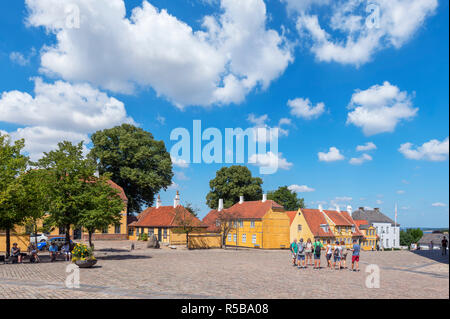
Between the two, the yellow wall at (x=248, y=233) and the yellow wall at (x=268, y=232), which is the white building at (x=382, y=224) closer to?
the yellow wall at (x=268, y=232)

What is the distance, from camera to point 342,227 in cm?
6194

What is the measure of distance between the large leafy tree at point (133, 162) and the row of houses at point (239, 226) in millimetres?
2590

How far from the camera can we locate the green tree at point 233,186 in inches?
2724

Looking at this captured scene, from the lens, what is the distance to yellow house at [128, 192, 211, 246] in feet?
146

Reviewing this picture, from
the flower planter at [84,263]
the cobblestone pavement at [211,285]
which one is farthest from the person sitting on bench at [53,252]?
the cobblestone pavement at [211,285]

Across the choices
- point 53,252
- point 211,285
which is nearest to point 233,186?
point 53,252

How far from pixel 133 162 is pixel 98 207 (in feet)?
103

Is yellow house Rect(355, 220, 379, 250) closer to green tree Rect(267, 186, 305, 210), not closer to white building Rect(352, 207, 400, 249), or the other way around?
green tree Rect(267, 186, 305, 210)

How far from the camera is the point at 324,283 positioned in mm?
16297

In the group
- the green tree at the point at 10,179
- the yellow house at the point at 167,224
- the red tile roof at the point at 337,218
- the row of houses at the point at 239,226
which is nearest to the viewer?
the green tree at the point at 10,179

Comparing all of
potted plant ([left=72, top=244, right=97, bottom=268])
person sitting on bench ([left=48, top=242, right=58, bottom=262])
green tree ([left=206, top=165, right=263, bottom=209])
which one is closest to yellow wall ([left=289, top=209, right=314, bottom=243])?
green tree ([left=206, top=165, right=263, bottom=209])
